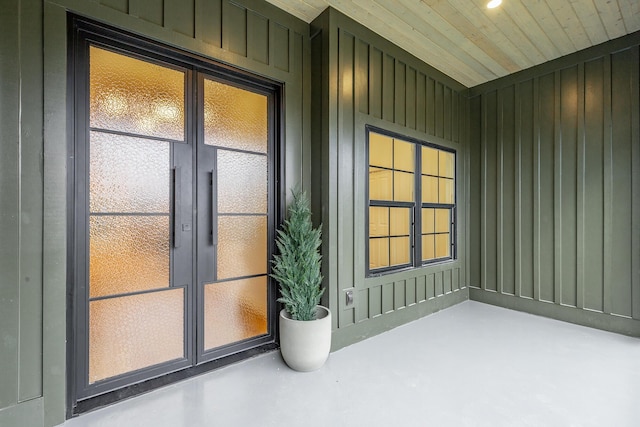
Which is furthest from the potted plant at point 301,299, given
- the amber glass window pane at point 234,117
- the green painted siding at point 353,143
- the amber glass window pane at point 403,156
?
the amber glass window pane at point 403,156

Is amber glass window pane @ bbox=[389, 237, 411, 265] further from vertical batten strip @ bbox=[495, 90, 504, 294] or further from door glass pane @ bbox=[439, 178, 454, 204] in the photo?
vertical batten strip @ bbox=[495, 90, 504, 294]

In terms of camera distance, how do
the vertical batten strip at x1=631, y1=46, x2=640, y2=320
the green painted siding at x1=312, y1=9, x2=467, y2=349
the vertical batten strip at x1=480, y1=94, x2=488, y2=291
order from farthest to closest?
the vertical batten strip at x1=480, y1=94, x2=488, y2=291 < the vertical batten strip at x1=631, y1=46, x2=640, y2=320 < the green painted siding at x1=312, y1=9, x2=467, y2=349

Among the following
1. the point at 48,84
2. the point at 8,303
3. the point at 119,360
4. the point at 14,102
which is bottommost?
the point at 119,360

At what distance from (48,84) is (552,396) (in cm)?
391

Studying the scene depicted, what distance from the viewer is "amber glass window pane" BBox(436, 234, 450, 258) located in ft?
13.6

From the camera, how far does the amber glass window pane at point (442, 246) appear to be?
4.13 meters

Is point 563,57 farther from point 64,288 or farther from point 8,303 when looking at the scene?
point 8,303

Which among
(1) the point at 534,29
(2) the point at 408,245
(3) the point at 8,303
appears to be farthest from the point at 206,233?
(1) the point at 534,29

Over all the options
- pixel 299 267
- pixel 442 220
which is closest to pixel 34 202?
pixel 299 267

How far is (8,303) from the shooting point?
164 centimetres

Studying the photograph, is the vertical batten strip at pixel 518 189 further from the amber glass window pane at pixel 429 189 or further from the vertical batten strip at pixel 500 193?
the amber glass window pane at pixel 429 189

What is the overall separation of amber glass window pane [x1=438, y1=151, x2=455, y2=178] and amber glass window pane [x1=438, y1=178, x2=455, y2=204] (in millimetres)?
88

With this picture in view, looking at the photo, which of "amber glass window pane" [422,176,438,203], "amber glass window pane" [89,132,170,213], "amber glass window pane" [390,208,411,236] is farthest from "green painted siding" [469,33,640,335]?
"amber glass window pane" [89,132,170,213]

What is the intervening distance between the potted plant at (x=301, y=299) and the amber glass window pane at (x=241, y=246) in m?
0.25
